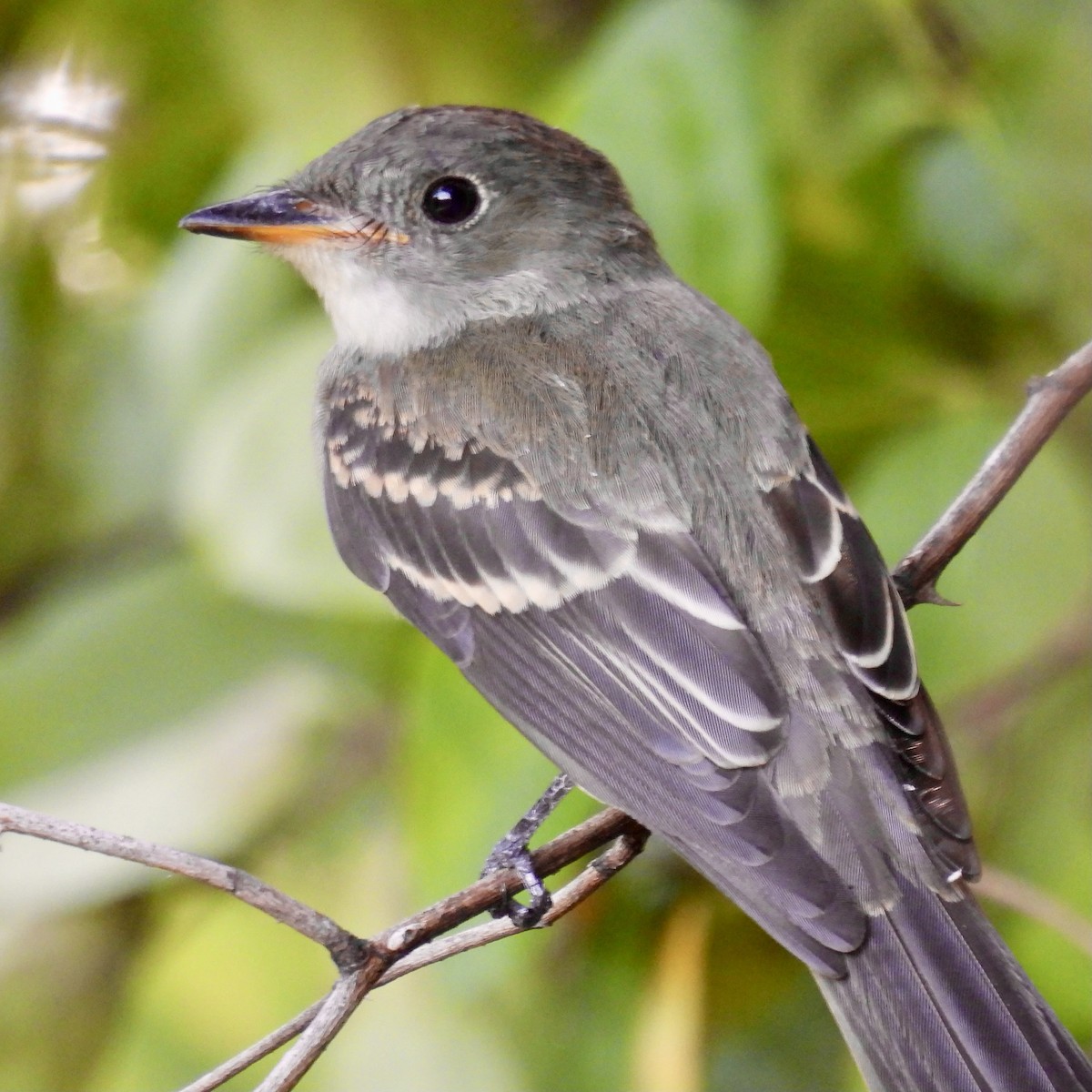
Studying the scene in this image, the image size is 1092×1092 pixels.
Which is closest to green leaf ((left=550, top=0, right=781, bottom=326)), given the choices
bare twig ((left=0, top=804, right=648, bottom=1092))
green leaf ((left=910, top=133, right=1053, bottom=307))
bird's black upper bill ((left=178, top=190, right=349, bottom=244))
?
green leaf ((left=910, top=133, right=1053, bottom=307))

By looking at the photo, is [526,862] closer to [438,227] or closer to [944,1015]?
[944,1015]

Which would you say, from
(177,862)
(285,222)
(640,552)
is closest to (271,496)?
(285,222)

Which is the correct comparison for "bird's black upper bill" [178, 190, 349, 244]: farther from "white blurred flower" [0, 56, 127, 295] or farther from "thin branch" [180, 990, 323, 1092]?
"thin branch" [180, 990, 323, 1092]

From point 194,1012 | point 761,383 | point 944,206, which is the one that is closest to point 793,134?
point 944,206

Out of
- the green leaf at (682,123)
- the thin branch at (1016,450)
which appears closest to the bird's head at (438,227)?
the green leaf at (682,123)

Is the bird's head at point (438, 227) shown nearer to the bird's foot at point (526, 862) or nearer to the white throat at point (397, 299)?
the white throat at point (397, 299)

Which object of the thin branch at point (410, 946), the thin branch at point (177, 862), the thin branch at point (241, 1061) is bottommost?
the thin branch at point (410, 946)
